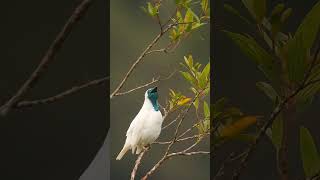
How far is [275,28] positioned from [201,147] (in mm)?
380

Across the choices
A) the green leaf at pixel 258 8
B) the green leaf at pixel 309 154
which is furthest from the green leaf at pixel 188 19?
the green leaf at pixel 309 154

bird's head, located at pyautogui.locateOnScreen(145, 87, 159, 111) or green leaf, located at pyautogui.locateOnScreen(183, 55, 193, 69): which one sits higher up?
green leaf, located at pyautogui.locateOnScreen(183, 55, 193, 69)

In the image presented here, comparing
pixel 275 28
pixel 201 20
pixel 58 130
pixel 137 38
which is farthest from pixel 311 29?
pixel 58 130

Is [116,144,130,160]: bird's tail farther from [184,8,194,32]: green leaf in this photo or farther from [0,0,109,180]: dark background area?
[184,8,194,32]: green leaf

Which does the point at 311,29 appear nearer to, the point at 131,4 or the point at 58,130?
the point at 131,4

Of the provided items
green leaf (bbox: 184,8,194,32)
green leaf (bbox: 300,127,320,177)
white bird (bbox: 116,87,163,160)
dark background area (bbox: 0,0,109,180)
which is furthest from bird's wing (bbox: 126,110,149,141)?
green leaf (bbox: 300,127,320,177)

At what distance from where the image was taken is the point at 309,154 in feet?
3.40

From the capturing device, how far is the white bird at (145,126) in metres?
1.21

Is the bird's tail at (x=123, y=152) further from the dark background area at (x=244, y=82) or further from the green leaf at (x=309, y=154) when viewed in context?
the green leaf at (x=309, y=154)

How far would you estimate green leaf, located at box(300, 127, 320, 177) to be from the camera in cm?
103

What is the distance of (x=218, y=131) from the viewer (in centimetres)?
115

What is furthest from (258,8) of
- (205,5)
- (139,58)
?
(139,58)

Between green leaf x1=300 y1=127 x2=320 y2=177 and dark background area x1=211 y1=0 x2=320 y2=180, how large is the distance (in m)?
0.29

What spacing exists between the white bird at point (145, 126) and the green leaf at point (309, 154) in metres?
0.35
